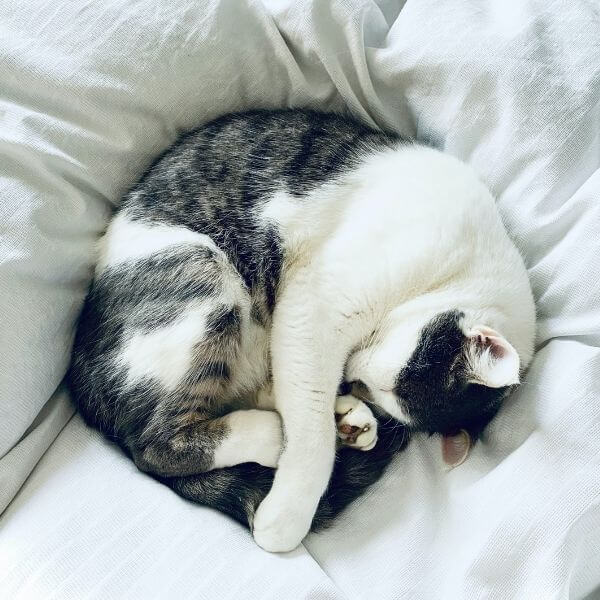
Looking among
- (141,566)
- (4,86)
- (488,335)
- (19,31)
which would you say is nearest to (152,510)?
(141,566)

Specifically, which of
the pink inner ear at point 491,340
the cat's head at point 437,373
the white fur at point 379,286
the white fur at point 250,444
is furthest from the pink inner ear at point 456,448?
the white fur at point 250,444

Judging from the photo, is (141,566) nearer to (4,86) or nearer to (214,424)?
(214,424)

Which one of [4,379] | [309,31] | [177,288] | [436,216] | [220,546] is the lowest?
[220,546]

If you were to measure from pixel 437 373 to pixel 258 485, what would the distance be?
0.39 meters

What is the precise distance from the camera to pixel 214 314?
123 cm

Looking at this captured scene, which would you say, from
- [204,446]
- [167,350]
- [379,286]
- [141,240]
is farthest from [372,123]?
[204,446]

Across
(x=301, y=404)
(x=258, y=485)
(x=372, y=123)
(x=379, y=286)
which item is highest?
(x=372, y=123)

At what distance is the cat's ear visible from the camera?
3.40 feet

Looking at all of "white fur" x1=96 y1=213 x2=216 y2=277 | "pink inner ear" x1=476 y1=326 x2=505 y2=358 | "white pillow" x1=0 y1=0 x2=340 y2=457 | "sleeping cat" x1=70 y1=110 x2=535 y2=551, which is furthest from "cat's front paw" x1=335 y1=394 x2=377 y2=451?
"white pillow" x1=0 y1=0 x2=340 y2=457

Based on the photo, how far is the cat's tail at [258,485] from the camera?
3.90 feet

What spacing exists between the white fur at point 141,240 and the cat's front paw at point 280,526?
0.52 meters

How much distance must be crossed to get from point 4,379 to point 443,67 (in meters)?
1.08

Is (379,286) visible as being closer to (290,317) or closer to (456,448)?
(290,317)

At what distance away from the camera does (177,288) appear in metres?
1.23
